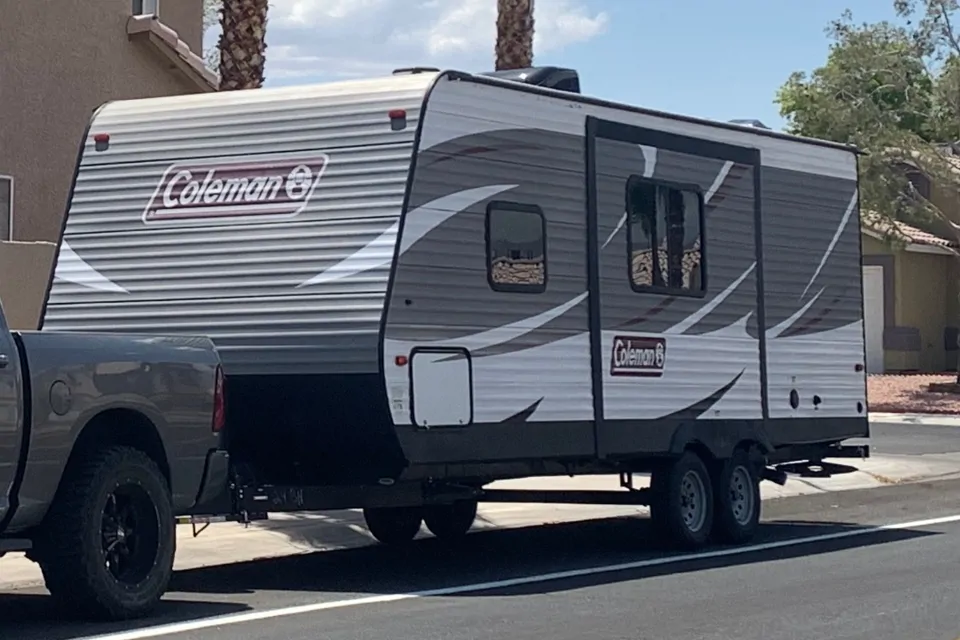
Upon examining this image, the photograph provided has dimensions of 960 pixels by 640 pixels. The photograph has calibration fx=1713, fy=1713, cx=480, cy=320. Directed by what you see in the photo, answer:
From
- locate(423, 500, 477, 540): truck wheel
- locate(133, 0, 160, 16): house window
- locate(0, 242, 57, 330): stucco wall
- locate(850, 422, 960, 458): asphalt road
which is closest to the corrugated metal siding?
locate(423, 500, 477, 540): truck wheel

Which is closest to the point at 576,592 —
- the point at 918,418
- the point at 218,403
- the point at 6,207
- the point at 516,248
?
the point at 516,248

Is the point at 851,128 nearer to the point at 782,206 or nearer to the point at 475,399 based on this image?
the point at 782,206

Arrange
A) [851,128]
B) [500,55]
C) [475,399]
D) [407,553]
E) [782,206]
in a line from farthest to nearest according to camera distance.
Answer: [851,128] < [500,55] < [782,206] < [407,553] < [475,399]

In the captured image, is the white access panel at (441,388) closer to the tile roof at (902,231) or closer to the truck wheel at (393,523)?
the truck wheel at (393,523)

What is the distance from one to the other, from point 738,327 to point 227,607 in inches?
229

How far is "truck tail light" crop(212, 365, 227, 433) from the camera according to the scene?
10.7 metres

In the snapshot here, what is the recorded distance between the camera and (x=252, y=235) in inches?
463

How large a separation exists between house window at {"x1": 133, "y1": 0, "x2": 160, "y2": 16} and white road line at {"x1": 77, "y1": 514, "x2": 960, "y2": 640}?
11.1 metres

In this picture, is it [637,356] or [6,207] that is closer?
[637,356]

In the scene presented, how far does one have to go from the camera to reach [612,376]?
13156 millimetres

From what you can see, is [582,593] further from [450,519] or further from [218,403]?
[450,519]

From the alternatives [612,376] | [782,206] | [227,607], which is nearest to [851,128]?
[782,206]

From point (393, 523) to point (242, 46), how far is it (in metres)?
5.69

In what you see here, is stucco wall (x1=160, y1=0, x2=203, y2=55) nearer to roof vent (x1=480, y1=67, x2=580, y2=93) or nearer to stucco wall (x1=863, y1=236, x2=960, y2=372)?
roof vent (x1=480, y1=67, x2=580, y2=93)
